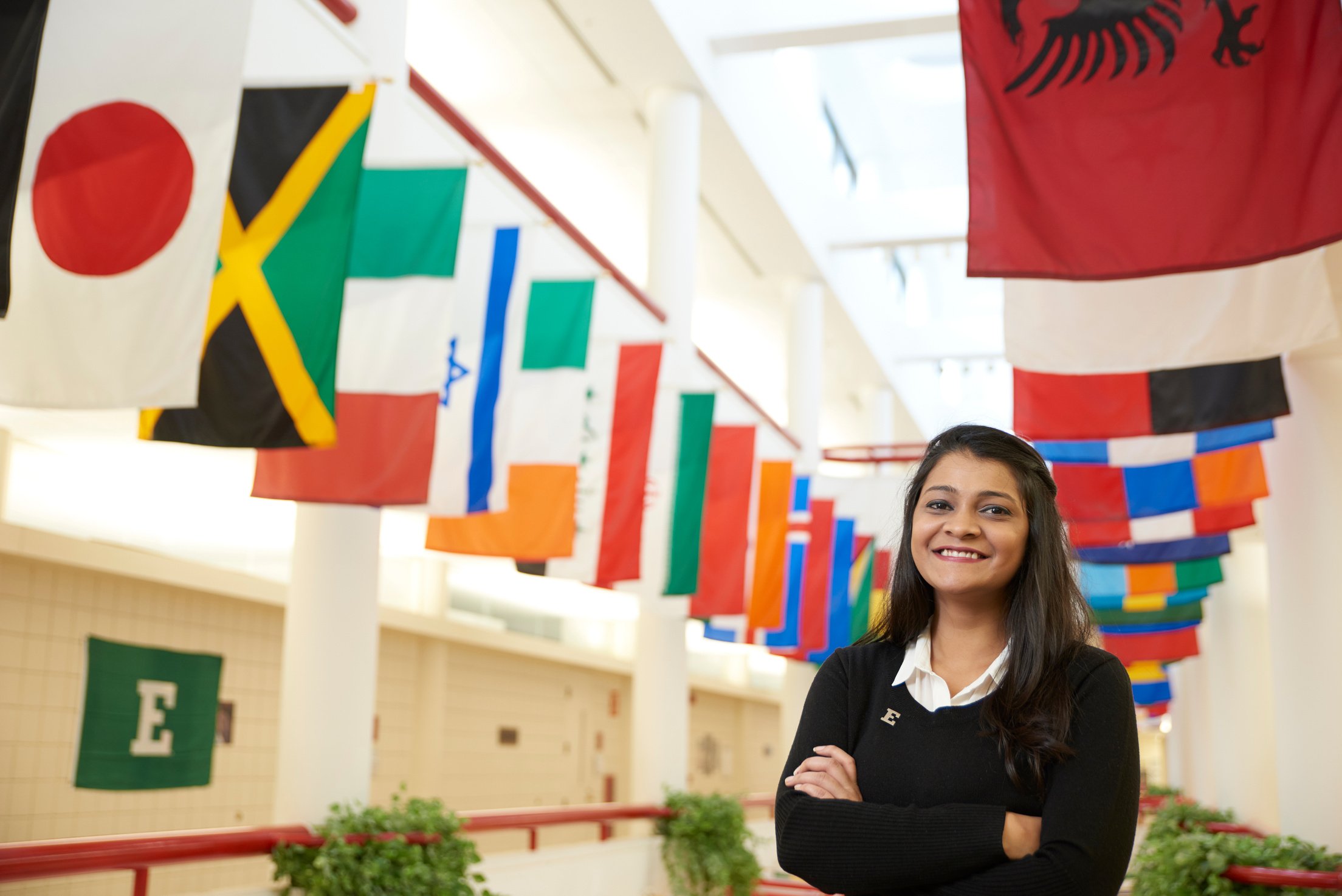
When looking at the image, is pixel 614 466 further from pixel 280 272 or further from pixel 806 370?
pixel 806 370

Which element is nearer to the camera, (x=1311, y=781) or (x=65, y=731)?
(x=1311, y=781)

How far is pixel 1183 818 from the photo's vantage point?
47.0ft

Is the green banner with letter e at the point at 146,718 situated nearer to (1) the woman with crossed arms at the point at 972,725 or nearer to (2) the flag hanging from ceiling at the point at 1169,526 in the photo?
(2) the flag hanging from ceiling at the point at 1169,526

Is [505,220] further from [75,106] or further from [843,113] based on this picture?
[843,113]

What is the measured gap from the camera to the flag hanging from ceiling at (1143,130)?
4562 millimetres

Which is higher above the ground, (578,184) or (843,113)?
(843,113)

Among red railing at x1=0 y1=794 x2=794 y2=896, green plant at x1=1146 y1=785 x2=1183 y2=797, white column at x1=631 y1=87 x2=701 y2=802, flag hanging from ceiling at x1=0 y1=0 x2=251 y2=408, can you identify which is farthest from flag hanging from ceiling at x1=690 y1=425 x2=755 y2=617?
green plant at x1=1146 y1=785 x2=1183 y2=797

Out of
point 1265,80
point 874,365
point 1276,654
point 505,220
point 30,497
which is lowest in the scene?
point 1276,654

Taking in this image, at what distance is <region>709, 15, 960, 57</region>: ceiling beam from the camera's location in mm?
11969

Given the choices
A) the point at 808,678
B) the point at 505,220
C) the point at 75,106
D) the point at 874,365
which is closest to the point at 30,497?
the point at 505,220

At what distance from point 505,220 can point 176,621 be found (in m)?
5.28

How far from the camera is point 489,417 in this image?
7.22 metres

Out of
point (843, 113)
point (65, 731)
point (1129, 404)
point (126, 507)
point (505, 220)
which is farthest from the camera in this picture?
point (843, 113)

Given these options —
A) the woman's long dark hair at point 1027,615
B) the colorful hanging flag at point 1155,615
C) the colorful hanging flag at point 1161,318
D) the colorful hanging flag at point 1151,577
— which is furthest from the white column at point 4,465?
the colorful hanging flag at point 1155,615
